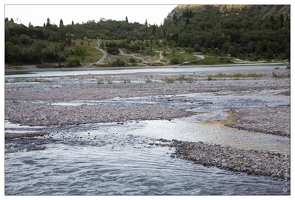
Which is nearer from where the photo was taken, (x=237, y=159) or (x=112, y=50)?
(x=237, y=159)

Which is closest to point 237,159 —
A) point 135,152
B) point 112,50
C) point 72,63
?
point 135,152

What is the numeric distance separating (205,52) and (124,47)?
49251 millimetres

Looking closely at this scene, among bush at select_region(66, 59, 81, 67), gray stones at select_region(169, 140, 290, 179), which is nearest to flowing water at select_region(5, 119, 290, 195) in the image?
gray stones at select_region(169, 140, 290, 179)

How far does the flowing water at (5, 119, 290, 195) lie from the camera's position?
1343 centimetres

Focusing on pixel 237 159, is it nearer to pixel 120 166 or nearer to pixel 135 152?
pixel 135 152

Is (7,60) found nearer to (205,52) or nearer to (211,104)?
(205,52)

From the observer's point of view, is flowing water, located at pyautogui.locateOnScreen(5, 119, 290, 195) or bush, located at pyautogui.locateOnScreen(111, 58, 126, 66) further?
bush, located at pyautogui.locateOnScreen(111, 58, 126, 66)

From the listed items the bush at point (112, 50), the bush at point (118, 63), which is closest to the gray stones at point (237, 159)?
the bush at point (118, 63)

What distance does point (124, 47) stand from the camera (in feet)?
649

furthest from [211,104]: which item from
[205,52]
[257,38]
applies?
[205,52]

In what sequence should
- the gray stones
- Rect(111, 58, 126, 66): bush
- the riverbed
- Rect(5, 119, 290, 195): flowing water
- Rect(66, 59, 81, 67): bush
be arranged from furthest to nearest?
1. Rect(111, 58, 126, 66): bush
2. Rect(66, 59, 81, 67): bush
3. the gray stones
4. the riverbed
5. Rect(5, 119, 290, 195): flowing water

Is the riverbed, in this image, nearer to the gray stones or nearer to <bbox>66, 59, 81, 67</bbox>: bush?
the gray stones

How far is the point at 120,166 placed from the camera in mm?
16406

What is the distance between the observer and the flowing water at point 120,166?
44.1 ft
